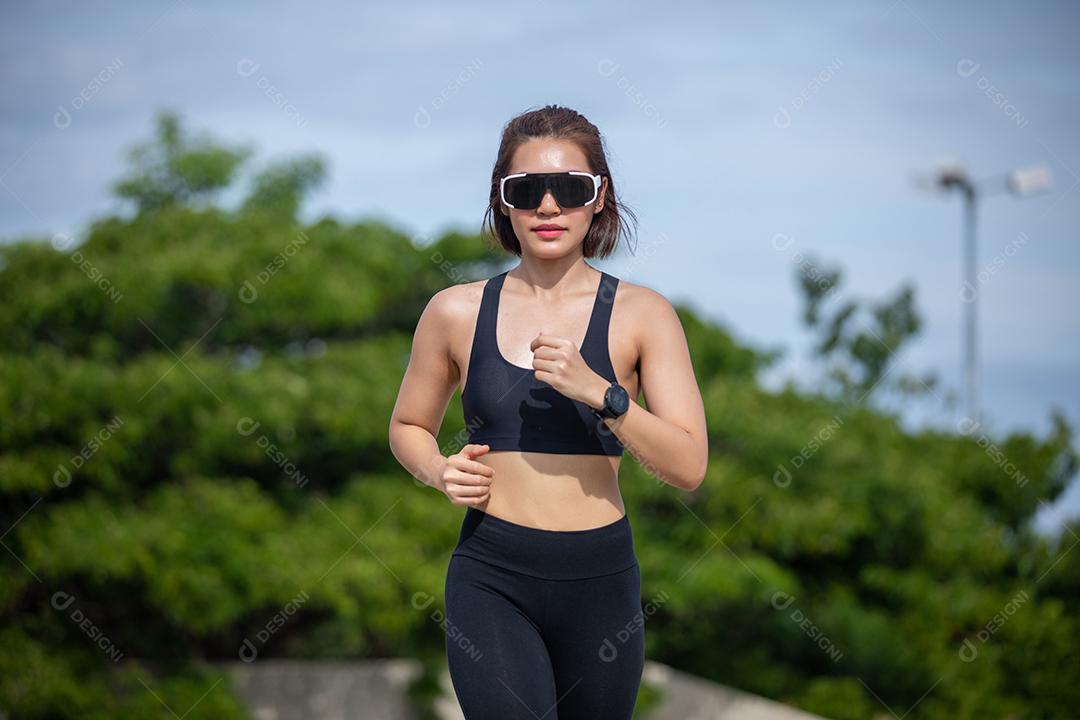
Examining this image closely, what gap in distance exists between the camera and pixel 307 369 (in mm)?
11602

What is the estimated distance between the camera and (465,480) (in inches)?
102

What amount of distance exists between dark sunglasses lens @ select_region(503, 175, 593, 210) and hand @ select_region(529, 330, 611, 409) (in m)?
0.43

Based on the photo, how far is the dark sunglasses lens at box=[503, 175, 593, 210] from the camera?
279 centimetres

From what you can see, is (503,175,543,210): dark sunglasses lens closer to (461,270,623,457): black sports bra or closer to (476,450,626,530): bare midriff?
(461,270,623,457): black sports bra

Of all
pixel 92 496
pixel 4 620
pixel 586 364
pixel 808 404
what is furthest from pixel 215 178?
pixel 586 364

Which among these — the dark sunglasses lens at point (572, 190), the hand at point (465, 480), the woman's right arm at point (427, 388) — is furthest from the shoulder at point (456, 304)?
the hand at point (465, 480)

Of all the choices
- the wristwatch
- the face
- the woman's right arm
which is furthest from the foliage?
the wristwatch

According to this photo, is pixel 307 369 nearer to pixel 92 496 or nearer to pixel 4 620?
pixel 92 496

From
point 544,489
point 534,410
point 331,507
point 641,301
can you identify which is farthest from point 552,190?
point 331,507

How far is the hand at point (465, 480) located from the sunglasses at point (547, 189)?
621 millimetres

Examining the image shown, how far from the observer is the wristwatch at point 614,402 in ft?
8.22

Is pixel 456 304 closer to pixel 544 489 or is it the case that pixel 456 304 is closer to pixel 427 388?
pixel 427 388

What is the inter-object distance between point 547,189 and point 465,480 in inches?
27.7

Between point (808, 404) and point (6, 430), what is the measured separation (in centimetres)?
834
